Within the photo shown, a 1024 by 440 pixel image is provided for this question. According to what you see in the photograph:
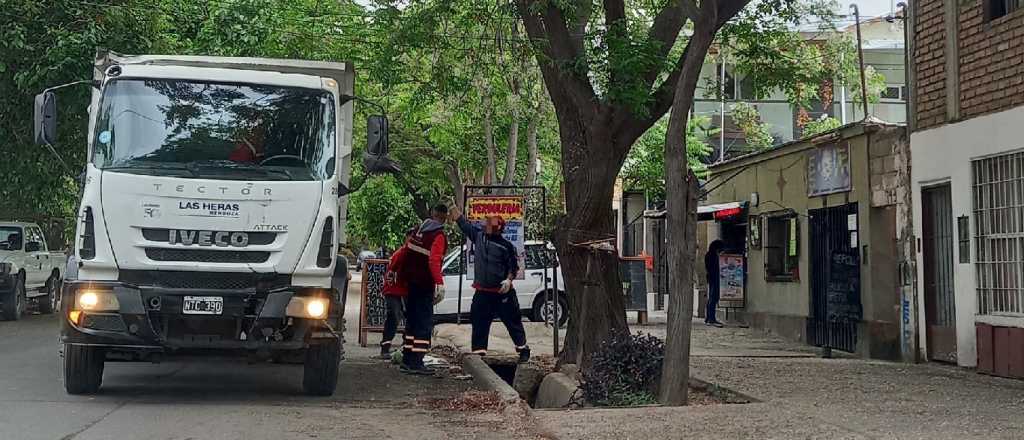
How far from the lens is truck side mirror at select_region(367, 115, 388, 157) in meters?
9.96

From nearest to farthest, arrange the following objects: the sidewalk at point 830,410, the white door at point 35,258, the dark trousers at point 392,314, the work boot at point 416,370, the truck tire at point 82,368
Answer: the sidewalk at point 830,410
the truck tire at point 82,368
the work boot at point 416,370
the dark trousers at point 392,314
the white door at point 35,258

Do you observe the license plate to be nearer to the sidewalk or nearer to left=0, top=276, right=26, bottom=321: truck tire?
the sidewalk

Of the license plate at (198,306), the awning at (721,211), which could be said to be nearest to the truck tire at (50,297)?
the awning at (721,211)

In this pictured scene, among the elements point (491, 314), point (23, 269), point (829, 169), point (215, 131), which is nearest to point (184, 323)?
point (215, 131)

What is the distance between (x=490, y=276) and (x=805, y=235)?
6191mm

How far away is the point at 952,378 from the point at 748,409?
146 inches

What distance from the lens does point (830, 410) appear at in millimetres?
8461

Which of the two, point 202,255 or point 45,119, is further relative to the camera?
→ point 45,119

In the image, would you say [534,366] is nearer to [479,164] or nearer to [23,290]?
[23,290]

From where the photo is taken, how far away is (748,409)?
8477 millimetres

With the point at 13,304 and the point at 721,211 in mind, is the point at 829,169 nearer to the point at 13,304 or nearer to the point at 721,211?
the point at 721,211

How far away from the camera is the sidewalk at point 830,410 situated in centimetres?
754

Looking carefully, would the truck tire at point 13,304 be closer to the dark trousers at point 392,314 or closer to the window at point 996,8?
the dark trousers at point 392,314

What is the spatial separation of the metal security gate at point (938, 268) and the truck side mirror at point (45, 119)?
31.4 feet
